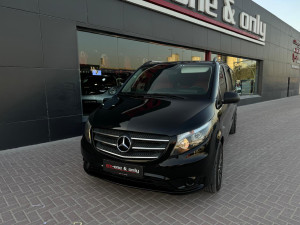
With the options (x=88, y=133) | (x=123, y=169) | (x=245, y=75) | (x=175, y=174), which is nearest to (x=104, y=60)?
(x=88, y=133)

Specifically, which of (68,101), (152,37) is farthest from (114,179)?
(152,37)

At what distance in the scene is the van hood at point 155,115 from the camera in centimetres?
256

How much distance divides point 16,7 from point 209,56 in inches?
373

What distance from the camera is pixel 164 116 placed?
273cm

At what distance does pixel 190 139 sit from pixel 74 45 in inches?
197

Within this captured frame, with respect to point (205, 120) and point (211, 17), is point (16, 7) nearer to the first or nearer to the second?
point (205, 120)

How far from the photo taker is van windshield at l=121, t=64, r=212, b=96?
3.57 meters

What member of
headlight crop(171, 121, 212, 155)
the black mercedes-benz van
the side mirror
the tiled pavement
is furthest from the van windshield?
the tiled pavement

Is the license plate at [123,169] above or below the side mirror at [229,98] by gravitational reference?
below

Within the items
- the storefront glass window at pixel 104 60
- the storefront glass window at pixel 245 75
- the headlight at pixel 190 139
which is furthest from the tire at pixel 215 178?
the storefront glass window at pixel 245 75

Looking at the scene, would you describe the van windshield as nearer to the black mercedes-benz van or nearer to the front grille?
the black mercedes-benz van

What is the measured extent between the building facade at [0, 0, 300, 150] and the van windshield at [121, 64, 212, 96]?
2.83m

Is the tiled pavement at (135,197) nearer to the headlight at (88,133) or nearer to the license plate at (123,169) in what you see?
the license plate at (123,169)

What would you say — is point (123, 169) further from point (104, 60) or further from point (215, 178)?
point (104, 60)
